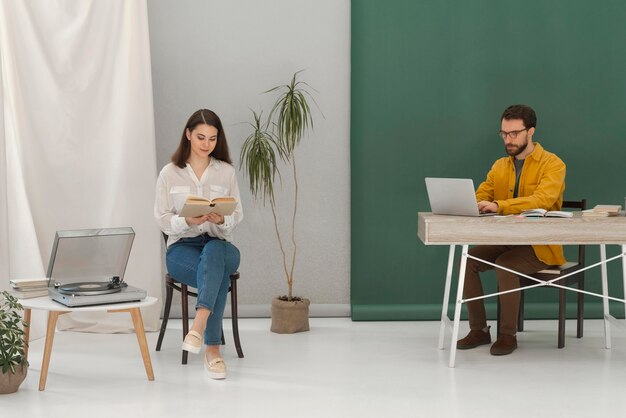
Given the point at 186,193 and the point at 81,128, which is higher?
the point at 81,128

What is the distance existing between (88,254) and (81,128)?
137 centimetres

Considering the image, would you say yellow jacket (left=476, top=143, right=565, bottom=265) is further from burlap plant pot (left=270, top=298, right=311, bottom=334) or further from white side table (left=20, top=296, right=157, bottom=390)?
white side table (left=20, top=296, right=157, bottom=390)

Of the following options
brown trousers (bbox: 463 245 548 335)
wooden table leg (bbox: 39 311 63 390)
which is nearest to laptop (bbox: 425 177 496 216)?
brown trousers (bbox: 463 245 548 335)

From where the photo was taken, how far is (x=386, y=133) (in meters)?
5.55

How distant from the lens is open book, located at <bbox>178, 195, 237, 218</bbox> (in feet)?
13.5

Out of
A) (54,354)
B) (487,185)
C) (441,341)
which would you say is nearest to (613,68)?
(487,185)

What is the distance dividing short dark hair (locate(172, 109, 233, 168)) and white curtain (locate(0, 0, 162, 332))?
2.25 feet

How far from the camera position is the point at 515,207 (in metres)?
4.60

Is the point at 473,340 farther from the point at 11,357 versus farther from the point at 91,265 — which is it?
the point at 11,357

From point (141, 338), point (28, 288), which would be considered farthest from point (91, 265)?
point (141, 338)

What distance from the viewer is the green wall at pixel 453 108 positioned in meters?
5.51

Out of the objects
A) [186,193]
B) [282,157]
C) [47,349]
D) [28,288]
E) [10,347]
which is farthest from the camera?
[282,157]

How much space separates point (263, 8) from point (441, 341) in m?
2.44

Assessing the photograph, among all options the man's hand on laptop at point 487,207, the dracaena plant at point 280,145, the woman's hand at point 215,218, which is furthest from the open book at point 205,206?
the man's hand on laptop at point 487,207
